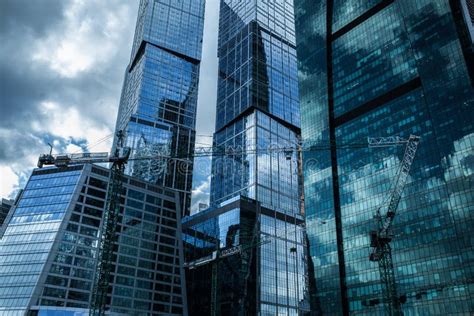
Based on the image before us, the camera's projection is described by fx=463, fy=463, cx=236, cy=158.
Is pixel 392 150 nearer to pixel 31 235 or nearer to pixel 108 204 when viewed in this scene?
pixel 108 204

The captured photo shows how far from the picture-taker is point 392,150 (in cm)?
12081

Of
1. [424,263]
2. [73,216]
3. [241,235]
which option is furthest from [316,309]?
[73,216]

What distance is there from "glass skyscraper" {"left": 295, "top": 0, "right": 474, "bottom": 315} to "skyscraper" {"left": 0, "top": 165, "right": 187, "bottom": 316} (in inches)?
2062

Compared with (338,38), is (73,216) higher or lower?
lower

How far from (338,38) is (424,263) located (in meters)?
79.5

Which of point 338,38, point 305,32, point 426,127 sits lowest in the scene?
point 426,127

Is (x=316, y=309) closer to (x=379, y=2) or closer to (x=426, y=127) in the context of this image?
(x=426, y=127)

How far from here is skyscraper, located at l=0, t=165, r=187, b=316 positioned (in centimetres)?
12875

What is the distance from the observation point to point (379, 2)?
142 meters

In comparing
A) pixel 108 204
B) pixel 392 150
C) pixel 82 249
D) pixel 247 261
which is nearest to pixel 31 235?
pixel 82 249

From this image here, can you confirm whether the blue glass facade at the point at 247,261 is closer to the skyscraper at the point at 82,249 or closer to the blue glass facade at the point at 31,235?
the skyscraper at the point at 82,249

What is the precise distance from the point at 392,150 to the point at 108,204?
245ft

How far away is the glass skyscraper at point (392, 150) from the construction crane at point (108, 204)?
213 feet

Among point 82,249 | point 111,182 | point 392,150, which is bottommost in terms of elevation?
point 111,182
